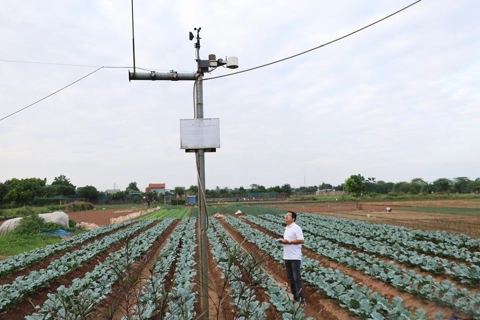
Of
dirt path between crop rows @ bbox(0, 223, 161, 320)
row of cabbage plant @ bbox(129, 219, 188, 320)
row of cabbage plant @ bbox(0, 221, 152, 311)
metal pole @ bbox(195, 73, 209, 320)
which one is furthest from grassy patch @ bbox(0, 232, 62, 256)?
metal pole @ bbox(195, 73, 209, 320)

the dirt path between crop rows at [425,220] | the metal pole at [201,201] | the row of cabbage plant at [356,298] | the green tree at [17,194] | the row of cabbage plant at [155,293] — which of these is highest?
the green tree at [17,194]

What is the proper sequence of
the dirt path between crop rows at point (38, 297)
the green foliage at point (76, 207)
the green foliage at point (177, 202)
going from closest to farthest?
the dirt path between crop rows at point (38, 297) < the green foliage at point (76, 207) < the green foliage at point (177, 202)

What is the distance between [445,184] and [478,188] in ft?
24.5

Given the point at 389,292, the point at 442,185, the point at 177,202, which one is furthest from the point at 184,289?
the point at 442,185

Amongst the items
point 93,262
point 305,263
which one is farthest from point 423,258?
point 93,262

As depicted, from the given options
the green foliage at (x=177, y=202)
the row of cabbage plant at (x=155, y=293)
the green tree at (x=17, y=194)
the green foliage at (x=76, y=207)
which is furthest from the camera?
the green foliage at (x=177, y=202)

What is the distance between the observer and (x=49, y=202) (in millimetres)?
65188

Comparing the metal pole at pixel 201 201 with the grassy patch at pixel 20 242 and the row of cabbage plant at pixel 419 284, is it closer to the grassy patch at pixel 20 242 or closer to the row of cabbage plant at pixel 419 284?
the row of cabbage plant at pixel 419 284

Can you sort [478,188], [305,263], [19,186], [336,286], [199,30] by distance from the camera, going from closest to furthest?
[199,30]
[336,286]
[305,263]
[19,186]
[478,188]

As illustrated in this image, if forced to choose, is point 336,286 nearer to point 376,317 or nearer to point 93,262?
point 376,317

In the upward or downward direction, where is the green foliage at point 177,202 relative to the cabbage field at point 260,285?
upward

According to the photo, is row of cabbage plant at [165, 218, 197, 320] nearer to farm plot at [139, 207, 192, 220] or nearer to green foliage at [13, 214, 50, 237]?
green foliage at [13, 214, 50, 237]

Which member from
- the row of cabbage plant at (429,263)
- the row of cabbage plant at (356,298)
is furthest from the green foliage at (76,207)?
the row of cabbage plant at (356,298)

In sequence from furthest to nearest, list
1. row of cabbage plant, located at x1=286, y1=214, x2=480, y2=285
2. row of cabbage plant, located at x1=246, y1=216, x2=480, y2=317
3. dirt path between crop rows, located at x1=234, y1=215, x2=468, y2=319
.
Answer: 1. row of cabbage plant, located at x1=286, y1=214, x2=480, y2=285
2. dirt path between crop rows, located at x1=234, y1=215, x2=468, y2=319
3. row of cabbage plant, located at x1=246, y1=216, x2=480, y2=317
